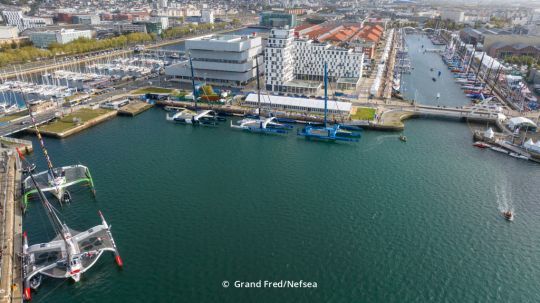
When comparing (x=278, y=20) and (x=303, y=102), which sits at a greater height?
(x=278, y=20)

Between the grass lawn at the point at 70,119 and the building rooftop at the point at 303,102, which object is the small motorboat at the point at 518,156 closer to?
the building rooftop at the point at 303,102

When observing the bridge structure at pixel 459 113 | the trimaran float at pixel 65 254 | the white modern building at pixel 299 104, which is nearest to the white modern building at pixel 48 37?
the white modern building at pixel 299 104

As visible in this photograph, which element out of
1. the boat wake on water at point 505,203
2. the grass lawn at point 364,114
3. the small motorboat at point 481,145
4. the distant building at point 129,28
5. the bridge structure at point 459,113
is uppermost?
the distant building at point 129,28

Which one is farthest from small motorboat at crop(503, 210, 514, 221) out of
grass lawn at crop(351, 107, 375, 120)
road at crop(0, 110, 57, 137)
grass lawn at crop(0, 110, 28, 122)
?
grass lawn at crop(0, 110, 28, 122)

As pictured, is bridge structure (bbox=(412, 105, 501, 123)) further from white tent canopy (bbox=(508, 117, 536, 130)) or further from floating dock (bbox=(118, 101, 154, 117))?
floating dock (bbox=(118, 101, 154, 117))

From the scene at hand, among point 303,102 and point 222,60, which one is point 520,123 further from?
point 222,60

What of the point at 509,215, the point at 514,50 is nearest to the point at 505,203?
the point at 509,215
